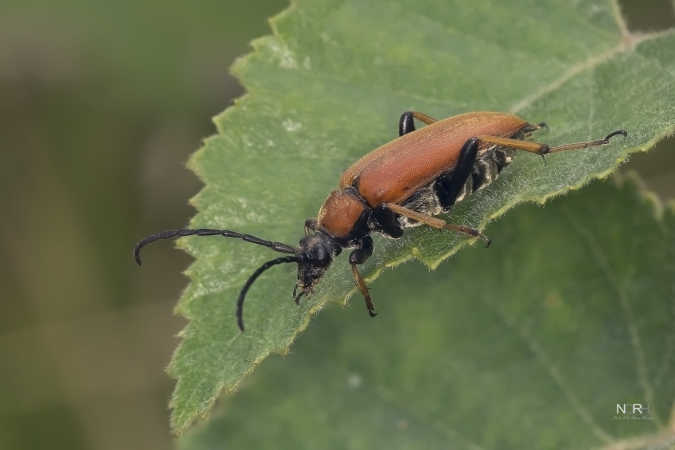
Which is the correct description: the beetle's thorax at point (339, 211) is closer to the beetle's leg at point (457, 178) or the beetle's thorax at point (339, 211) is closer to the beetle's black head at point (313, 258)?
the beetle's black head at point (313, 258)

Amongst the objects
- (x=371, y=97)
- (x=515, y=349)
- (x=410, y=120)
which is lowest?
(x=515, y=349)

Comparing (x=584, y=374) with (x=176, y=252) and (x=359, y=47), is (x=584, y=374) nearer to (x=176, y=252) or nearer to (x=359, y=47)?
(x=359, y=47)

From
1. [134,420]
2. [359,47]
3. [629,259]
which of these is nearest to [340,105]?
[359,47]

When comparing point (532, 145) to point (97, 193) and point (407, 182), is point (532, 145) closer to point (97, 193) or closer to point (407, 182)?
point (407, 182)

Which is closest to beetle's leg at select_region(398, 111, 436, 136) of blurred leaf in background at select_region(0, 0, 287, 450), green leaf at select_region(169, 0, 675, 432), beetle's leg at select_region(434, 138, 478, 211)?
green leaf at select_region(169, 0, 675, 432)

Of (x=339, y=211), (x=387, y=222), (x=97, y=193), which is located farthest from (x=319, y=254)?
(x=97, y=193)
